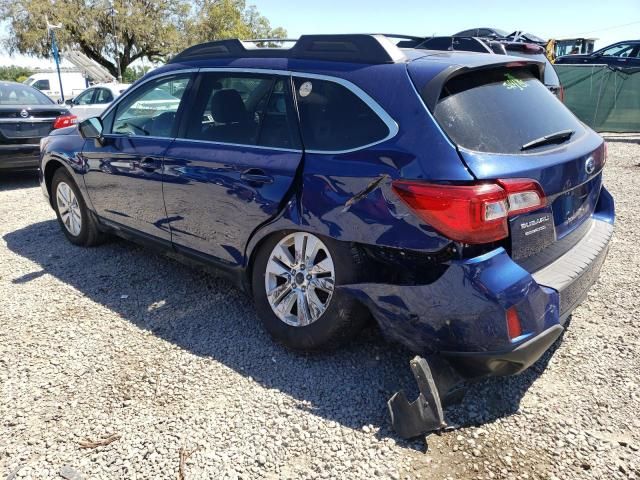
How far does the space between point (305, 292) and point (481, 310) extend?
3.57ft

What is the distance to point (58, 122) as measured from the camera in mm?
8281

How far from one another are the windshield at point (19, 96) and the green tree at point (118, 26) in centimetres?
2757

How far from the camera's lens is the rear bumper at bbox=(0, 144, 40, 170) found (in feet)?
25.7

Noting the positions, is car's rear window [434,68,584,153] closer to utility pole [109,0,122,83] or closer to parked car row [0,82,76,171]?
parked car row [0,82,76,171]

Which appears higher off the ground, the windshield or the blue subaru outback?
the windshield

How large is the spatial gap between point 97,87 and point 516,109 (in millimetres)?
13244

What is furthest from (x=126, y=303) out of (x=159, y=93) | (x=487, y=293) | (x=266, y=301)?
(x=487, y=293)

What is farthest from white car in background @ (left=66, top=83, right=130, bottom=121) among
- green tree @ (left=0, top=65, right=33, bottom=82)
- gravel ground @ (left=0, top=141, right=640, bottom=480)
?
green tree @ (left=0, top=65, right=33, bottom=82)

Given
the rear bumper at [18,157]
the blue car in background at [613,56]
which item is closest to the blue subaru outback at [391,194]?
the rear bumper at [18,157]

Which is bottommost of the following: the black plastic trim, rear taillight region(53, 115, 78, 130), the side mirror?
the black plastic trim

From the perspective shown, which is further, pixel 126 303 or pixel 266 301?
pixel 126 303

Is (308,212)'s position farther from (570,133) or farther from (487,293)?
(570,133)

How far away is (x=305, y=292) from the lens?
3.06 meters

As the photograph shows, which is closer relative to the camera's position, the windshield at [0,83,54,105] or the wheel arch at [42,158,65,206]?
the wheel arch at [42,158,65,206]
